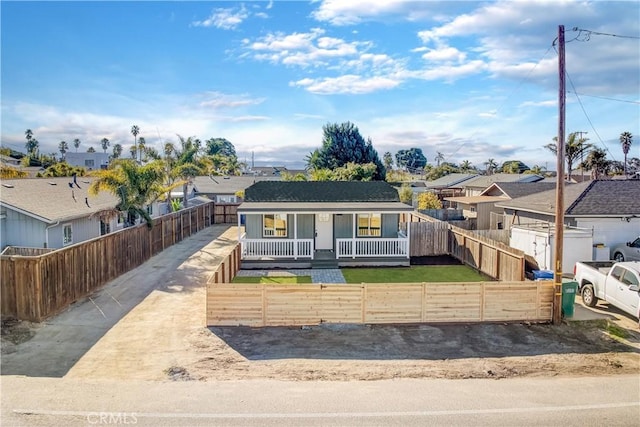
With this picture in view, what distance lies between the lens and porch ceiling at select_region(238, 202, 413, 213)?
21.8m

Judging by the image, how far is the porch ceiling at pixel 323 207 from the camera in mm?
21812

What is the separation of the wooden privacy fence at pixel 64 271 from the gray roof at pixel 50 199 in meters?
2.66

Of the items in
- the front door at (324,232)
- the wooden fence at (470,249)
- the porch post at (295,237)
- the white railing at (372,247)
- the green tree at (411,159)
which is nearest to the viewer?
the wooden fence at (470,249)

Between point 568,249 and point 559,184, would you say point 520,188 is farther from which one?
point 559,184

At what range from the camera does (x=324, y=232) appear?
2314cm

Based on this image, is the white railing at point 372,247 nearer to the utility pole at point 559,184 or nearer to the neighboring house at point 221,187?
the utility pole at point 559,184

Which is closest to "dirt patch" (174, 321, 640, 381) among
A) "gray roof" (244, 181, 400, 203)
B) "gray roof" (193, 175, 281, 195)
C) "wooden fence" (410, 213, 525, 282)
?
"wooden fence" (410, 213, 525, 282)

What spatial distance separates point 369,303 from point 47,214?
1418cm

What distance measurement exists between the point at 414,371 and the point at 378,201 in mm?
Answer: 15303

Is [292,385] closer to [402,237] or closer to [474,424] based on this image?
[474,424]

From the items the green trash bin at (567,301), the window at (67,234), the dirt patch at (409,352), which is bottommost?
the dirt patch at (409,352)

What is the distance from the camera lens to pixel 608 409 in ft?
27.1

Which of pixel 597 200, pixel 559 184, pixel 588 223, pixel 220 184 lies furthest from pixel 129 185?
pixel 220 184

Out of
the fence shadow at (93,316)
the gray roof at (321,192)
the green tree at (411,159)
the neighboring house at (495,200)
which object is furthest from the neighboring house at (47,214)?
the green tree at (411,159)
